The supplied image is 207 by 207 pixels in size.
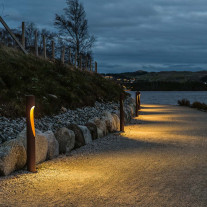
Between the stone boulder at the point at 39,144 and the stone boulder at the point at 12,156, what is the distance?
33 cm

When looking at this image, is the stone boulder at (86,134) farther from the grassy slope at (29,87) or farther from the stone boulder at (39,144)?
the grassy slope at (29,87)

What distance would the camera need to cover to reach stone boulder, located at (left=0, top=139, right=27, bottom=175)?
4.84m

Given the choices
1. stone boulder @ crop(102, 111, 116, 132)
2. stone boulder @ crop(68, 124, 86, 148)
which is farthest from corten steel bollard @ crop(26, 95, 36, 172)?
stone boulder @ crop(102, 111, 116, 132)

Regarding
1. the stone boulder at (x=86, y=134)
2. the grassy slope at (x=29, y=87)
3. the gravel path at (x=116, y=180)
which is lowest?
the gravel path at (x=116, y=180)

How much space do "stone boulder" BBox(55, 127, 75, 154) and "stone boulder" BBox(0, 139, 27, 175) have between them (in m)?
1.69

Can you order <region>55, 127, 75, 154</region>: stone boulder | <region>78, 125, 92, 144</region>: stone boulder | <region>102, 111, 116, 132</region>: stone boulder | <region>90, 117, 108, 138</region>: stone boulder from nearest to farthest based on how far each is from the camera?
1. <region>55, 127, 75, 154</region>: stone boulder
2. <region>78, 125, 92, 144</region>: stone boulder
3. <region>90, 117, 108, 138</region>: stone boulder
4. <region>102, 111, 116, 132</region>: stone boulder

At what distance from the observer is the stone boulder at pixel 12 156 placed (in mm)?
4836

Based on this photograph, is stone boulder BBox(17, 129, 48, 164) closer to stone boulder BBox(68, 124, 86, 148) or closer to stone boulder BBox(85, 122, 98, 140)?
stone boulder BBox(68, 124, 86, 148)

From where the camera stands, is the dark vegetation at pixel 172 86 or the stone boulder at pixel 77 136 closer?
the stone boulder at pixel 77 136

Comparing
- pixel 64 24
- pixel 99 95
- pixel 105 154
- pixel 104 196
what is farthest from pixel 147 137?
pixel 64 24

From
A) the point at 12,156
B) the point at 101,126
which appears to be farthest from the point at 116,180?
the point at 101,126

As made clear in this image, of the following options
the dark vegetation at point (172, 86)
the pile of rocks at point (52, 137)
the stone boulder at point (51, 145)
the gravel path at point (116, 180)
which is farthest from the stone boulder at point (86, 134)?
the dark vegetation at point (172, 86)

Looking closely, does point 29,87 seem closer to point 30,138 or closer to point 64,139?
point 64,139

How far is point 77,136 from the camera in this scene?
766 cm
